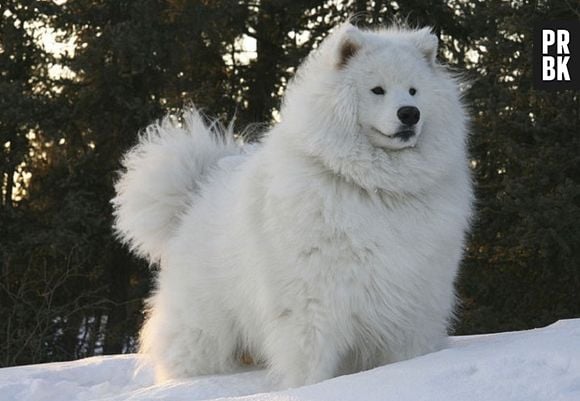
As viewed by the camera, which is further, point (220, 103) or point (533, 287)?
point (220, 103)

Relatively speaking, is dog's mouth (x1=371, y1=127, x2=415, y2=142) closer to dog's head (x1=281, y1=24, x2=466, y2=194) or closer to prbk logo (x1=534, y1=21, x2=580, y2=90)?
dog's head (x1=281, y1=24, x2=466, y2=194)

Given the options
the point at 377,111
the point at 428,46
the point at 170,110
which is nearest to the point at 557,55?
the point at 428,46

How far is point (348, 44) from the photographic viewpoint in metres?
4.67

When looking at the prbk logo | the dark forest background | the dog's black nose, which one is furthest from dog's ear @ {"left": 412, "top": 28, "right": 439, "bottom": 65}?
the dark forest background

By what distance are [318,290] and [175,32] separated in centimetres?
1021

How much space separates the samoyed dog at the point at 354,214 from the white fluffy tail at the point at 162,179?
2.49ft

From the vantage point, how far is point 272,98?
14.9 metres

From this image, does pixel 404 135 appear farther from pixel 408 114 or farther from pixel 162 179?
pixel 162 179

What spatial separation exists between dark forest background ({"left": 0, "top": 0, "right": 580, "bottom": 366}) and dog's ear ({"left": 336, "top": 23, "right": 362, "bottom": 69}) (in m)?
7.37

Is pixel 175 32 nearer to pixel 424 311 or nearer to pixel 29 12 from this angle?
pixel 29 12

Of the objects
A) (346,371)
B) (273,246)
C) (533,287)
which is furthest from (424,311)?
(533,287)

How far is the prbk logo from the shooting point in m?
10.0

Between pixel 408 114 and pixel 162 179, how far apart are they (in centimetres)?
188

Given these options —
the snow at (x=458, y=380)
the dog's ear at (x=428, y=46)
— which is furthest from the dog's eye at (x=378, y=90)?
the snow at (x=458, y=380)
